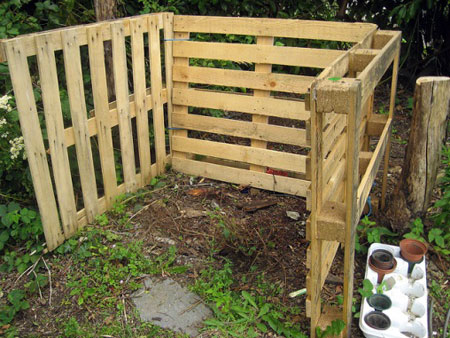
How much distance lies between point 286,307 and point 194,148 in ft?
6.80

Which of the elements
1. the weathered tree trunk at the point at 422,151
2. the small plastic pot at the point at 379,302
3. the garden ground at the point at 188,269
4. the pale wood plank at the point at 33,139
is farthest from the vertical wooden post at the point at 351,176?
the pale wood plank at the point at 33,139

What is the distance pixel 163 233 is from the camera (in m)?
3.90

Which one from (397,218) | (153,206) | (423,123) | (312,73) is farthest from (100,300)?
(312,73)

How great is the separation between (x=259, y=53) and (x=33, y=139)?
1.99m

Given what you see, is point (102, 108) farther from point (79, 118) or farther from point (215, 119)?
point (215, 119)

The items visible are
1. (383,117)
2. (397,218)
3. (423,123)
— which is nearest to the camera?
(423,123)

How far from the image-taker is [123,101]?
13.2 feet

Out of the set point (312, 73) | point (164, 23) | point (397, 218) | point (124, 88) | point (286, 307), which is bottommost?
point (286, 307)

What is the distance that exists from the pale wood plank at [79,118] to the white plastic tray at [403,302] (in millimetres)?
2183

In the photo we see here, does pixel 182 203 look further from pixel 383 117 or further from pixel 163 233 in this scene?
pixel 383 117

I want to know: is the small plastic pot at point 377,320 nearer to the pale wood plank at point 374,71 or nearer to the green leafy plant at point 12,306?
the pale wood plank at point 374,71

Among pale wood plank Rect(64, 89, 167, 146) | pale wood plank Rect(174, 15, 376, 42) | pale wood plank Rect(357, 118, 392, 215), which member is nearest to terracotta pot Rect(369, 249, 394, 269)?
pale wood plank Rect(357, 118, 392, 215)

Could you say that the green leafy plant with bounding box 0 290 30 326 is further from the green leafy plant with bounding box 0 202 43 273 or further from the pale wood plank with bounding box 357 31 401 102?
the pale wood plank with bounding box 357 31 401 102

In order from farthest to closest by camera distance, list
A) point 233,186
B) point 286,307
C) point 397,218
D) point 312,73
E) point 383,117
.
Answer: point 312,73, point 233,186, point 383,117, point 397,218, point 286,307
